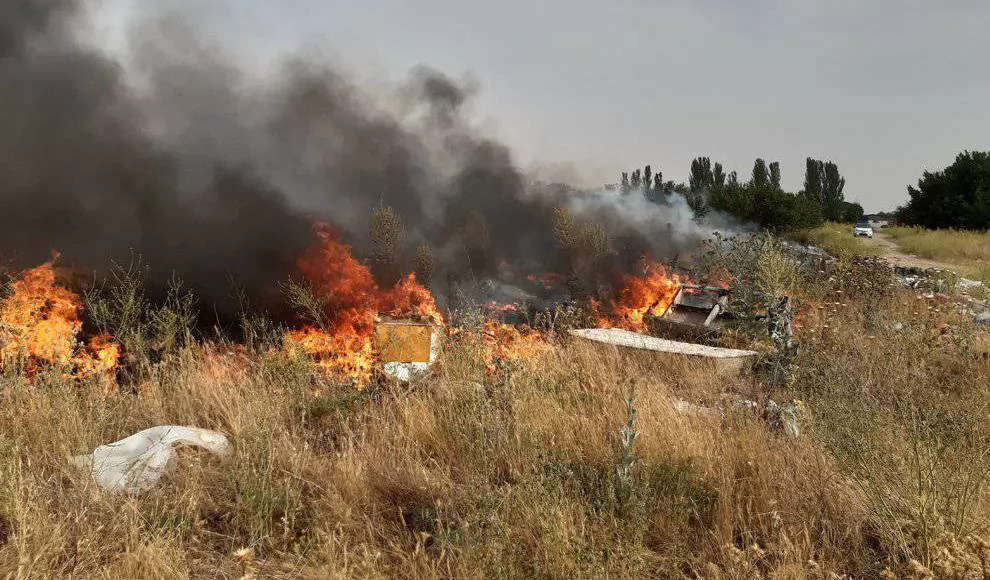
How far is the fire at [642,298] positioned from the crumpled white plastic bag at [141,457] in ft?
21.1

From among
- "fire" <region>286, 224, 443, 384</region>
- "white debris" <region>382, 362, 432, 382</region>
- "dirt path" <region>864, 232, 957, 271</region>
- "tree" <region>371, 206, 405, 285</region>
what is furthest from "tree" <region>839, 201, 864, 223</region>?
"white debris" <region>382, 362, 432, 382</region>

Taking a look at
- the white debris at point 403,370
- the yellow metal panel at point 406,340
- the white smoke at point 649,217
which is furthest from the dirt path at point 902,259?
the white debris at point 403,370

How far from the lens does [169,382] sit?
192 inches

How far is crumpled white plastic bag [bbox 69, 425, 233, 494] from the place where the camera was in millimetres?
3102

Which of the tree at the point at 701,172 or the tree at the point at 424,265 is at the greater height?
the tree at the point at 701,172

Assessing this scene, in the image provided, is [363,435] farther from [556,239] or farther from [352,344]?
[556,239]

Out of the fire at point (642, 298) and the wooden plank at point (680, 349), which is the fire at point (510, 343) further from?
the fire at point (642, 298)

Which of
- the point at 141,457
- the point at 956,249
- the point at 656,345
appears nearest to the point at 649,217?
the point at 656,345

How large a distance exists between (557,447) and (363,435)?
125cm

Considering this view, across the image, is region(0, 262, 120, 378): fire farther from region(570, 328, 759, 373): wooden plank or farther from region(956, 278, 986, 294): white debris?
region(956, 278, 986, 294): white debris

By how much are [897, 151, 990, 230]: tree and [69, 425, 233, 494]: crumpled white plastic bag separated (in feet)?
111

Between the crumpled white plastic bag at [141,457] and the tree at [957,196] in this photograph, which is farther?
the tree at [957,196]

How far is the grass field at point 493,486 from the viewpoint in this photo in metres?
2.44

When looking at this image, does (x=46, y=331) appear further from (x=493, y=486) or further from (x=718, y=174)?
(x=718, y=174)
